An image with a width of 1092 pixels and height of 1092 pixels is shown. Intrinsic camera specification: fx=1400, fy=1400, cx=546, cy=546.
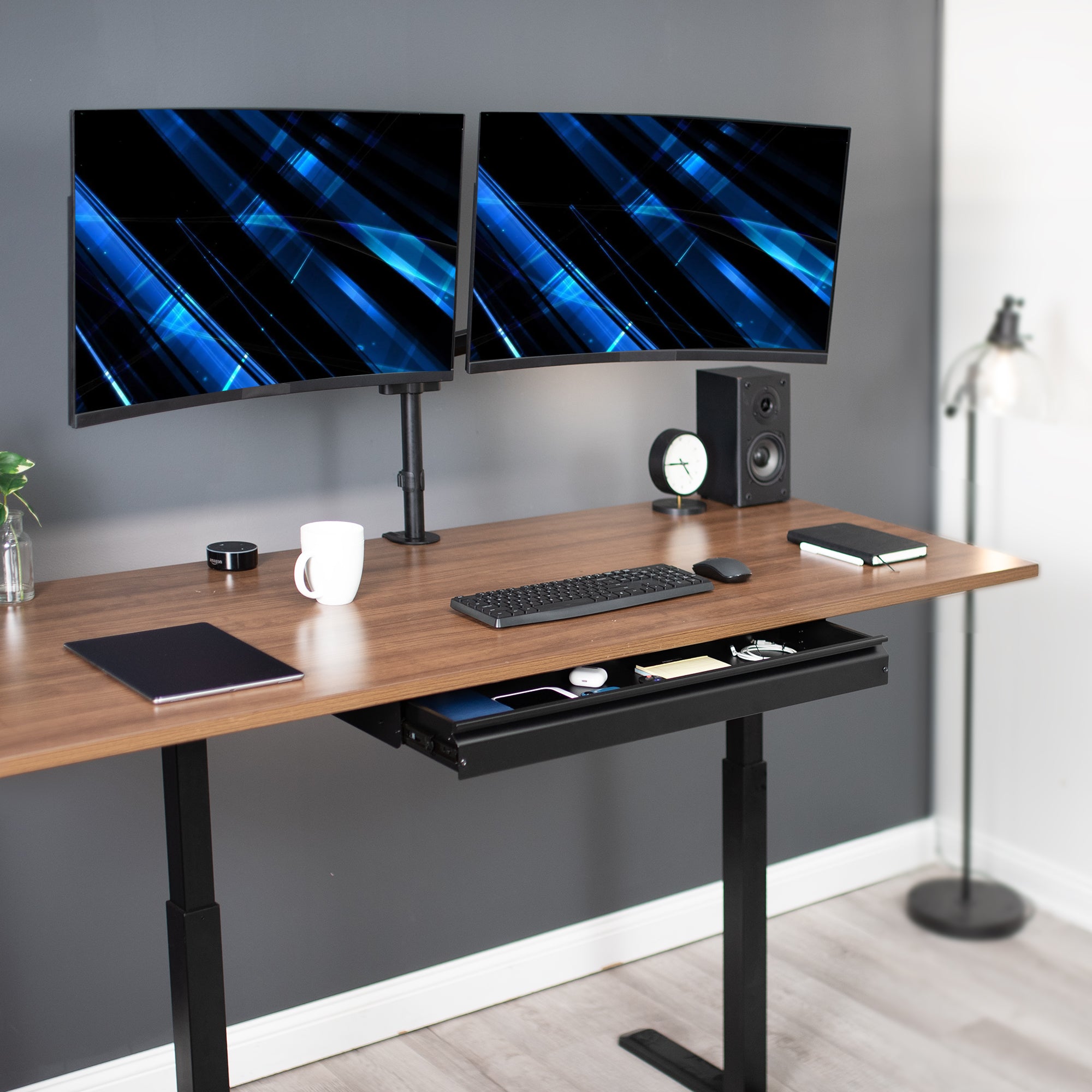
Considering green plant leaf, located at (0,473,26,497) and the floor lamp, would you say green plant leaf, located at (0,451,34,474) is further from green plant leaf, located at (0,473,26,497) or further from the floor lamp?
the floor lamp

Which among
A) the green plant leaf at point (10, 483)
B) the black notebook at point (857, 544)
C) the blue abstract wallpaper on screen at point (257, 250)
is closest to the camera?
the blue abstract wallpaper on screen at point (257, 250)

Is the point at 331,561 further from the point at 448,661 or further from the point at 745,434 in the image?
the point at 745,434

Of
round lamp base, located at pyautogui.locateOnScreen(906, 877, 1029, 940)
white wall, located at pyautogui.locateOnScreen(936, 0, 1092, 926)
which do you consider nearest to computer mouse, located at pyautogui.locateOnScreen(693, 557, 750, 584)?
white wall, located at pyautogui.locateOnScreen(936, 0, 1092, 926)

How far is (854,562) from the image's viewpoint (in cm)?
195

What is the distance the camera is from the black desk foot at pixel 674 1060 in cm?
227

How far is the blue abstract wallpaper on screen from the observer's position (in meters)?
1.68

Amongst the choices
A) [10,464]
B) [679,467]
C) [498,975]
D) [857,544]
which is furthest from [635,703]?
[498,975]

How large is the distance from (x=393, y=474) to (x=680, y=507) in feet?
1.59

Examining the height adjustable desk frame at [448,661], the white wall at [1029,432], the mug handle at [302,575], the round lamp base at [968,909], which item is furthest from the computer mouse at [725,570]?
the round lamp base at [968,909]

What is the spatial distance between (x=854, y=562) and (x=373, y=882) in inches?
40.6

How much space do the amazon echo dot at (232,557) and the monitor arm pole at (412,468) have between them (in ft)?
0.79

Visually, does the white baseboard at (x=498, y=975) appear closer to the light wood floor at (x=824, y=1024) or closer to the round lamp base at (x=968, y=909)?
the light wood floor at (x=824, y=1024)

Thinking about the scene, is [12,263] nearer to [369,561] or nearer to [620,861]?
A: [369,561]

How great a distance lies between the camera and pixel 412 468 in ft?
6.84
